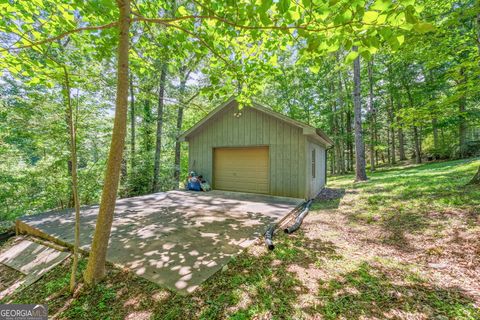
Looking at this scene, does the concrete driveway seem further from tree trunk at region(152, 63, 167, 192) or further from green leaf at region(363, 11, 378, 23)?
tree trunk at region(152, 63, 167, 192)

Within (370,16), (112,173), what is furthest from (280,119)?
(112,173)

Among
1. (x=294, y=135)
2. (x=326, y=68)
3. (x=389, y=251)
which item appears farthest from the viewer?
(x=326, y=68)

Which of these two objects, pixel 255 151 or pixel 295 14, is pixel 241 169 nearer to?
pixel 255 151

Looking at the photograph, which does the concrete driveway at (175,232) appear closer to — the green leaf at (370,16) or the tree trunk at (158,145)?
the green leaf at (370,16)

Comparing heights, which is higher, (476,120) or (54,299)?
(476,120)

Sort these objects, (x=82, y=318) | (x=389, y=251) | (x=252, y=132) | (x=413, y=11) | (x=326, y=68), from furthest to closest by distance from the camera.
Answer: (x=326, y=68) → (x=252, y=132) → (x=389, y=251) → (x=82, y=318) → (x=413, y=11)

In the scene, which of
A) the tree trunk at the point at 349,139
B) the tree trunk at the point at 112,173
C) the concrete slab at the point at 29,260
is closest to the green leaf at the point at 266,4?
the tree trunk at the point at 112,173

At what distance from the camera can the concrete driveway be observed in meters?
2.60

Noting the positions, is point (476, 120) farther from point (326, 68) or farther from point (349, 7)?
point (349, 7)

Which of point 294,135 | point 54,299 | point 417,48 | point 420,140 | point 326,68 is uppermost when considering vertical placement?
point 326,68

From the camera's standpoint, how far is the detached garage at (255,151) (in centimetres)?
669

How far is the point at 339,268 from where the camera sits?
8.29 ft

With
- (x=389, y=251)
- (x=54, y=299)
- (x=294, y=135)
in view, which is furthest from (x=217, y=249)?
(x=294, y=135)

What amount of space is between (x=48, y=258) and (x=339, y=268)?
4.54m
